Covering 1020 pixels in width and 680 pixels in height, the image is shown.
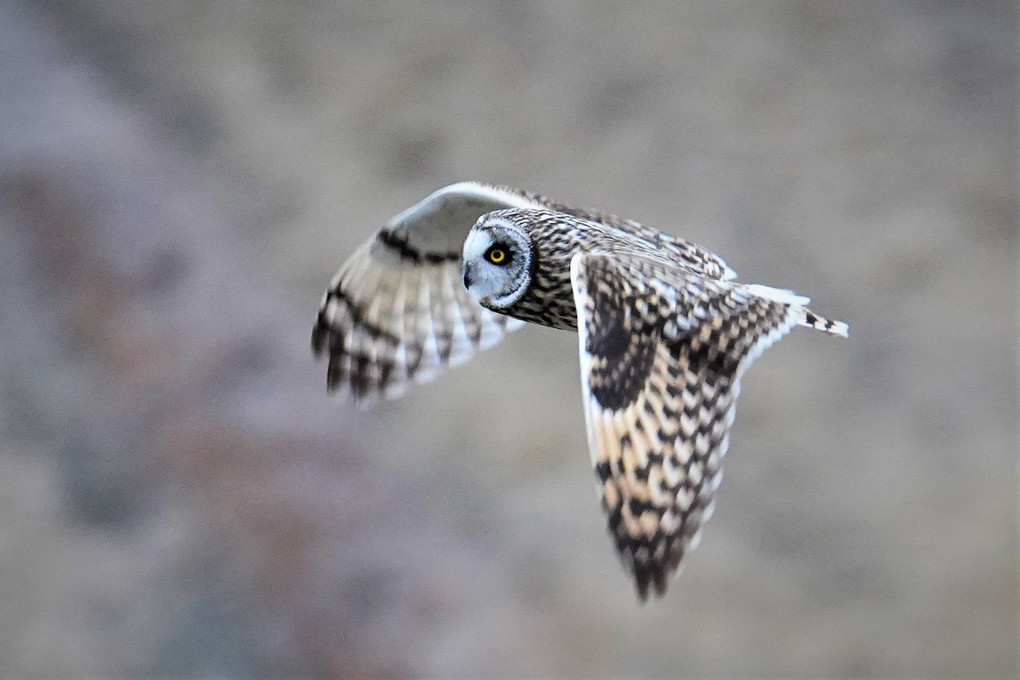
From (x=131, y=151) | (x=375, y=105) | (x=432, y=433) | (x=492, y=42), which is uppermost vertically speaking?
(x=492, y=42)

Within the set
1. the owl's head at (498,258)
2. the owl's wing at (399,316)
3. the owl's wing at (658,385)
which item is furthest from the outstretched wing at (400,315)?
the owl's wing at (658,385)

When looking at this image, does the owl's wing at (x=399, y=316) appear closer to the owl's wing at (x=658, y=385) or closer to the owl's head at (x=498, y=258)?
the owl's head at (x=498, y=258)

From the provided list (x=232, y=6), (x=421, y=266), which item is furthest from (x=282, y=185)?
(x=421, y=266)

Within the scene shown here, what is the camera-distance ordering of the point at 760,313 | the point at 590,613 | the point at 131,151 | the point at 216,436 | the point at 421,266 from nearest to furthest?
the point at 760,313
the point at 421,266
the point at 590,613
the point at 216,436
the point at 131,151

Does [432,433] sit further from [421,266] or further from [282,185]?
[421,266]

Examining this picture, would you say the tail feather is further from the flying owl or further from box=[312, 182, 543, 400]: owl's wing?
box=[312, 182, 543, 400]: owl's wing

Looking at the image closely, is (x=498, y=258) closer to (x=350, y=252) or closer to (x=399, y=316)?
(x=399, y=316)
